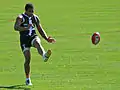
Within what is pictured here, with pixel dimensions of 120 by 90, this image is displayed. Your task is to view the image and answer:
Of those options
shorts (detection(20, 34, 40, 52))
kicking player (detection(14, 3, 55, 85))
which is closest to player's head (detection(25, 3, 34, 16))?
kicking player (detection(14, 3, 55, 85))

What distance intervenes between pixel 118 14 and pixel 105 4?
778cm

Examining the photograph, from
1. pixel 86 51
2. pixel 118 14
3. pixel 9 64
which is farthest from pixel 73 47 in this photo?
pixel 118 14

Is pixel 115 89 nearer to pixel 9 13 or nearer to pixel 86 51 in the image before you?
pixel 86 51

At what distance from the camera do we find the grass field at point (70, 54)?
1529 centimetres

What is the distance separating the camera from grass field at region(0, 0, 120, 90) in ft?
50.2

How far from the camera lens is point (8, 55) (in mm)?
20516

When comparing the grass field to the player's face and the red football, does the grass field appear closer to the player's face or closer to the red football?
the red football

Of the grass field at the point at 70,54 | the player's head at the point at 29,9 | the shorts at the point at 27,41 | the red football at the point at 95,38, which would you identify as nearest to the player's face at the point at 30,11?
the player's head at the point at 29,9

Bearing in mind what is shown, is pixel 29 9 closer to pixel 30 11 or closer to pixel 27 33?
pixel 30 11

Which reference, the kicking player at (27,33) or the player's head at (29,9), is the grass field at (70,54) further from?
the player's head at (29,9)

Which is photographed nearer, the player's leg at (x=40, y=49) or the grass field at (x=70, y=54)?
the player's leg at (x=40, y=49)

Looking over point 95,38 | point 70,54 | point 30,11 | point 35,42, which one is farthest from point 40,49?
point 70,54

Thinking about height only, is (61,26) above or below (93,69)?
above

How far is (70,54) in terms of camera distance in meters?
20.4
